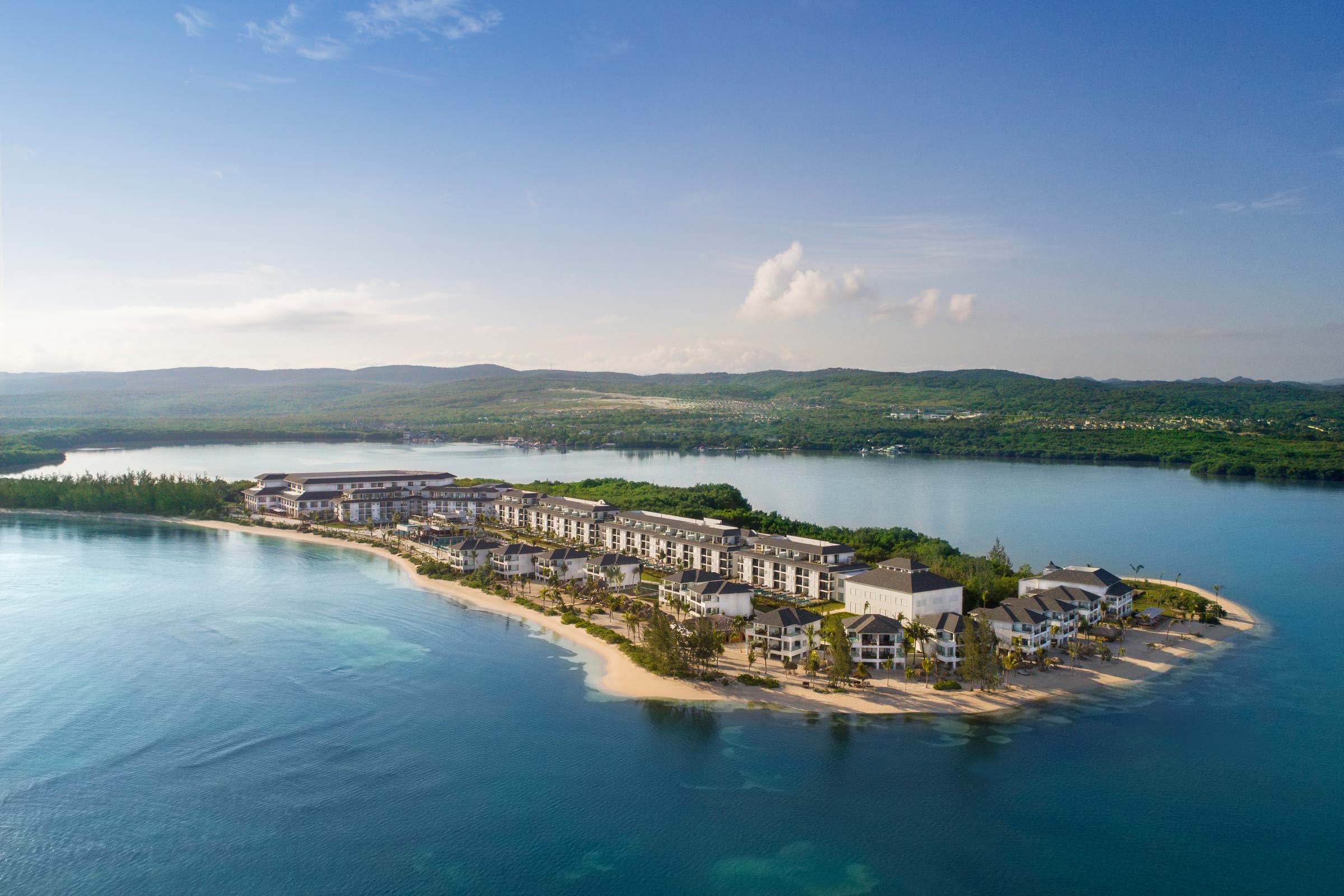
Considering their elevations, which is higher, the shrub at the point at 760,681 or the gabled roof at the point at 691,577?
the gabled roof at the point at 691,577

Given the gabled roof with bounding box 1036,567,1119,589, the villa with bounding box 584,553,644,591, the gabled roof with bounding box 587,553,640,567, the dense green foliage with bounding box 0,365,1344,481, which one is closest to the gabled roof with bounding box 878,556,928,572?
the gabled roof with bounding box 1036,567,1119,589

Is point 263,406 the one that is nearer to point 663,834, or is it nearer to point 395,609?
point 395,609

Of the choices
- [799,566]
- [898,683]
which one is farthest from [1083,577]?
[898,683]

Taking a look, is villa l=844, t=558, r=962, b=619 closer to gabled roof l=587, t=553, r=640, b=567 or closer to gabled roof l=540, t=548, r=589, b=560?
gabled roof l=587, t=553, r=640, b=567

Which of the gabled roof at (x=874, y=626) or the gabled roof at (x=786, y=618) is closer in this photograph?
the gabled roof at (x=874, y=626)

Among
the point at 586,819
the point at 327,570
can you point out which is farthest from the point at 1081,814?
the point at 327,570

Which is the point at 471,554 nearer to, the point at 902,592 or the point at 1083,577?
the point at 902,592

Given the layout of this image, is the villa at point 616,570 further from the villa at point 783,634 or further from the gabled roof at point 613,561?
the villa at point 783,634

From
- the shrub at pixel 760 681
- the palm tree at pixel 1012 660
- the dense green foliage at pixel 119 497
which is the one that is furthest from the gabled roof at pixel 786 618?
the dense green foliage at pixel 119 497
